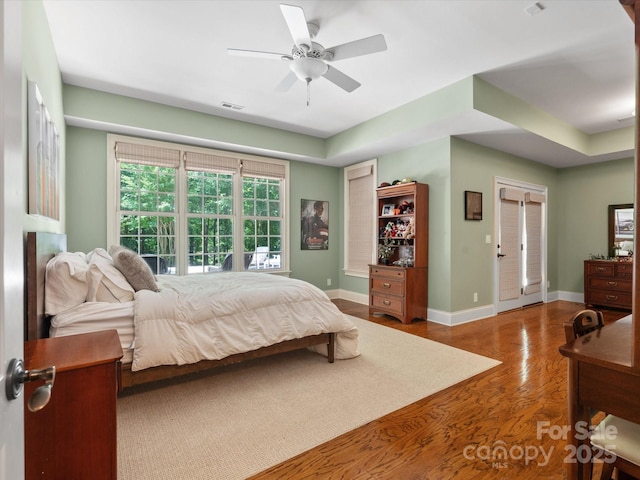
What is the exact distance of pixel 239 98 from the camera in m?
3.96

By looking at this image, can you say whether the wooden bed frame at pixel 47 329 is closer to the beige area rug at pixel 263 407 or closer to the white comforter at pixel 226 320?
the white comforter at pixel 226 320

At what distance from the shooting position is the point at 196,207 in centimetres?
478

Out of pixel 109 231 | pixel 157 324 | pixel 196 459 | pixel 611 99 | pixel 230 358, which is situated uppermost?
pixel 611 99

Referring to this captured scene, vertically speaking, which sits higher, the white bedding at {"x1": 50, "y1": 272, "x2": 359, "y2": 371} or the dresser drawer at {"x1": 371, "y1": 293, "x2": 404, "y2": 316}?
the white bedding at {"x1": 50, "y1": 272, "x2": 359, "y2": 371}

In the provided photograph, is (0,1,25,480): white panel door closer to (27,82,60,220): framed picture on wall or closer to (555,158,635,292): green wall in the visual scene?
(27,82,60,220): framed picture on wall

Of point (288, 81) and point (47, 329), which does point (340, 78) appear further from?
point (47, 329)

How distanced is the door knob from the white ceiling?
263 cm

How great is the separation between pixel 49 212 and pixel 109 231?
5.73ft

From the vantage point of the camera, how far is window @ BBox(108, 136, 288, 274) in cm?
429

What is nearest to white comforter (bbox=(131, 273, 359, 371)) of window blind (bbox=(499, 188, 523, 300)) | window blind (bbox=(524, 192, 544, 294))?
window blind (bbox=(499, 188, 523, 300))

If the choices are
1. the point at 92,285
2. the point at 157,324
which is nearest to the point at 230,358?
the point at 157,324

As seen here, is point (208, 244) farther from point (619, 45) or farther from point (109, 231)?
point (619, 45)

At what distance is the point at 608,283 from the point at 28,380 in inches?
269

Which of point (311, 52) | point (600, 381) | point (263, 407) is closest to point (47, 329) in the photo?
point (263, 407)
